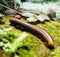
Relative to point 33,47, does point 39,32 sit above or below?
above

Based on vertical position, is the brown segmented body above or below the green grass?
above

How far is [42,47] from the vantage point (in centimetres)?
272

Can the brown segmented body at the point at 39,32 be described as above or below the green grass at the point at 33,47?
above

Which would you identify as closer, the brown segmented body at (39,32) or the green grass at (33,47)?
the green grass at (33,47)

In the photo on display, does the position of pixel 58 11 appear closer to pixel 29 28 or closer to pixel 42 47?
pixel 29 28

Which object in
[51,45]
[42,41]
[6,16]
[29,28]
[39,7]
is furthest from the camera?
[39,7]

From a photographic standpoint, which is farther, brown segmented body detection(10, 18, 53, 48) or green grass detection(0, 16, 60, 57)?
brown segmented body detection(10, 18, 53, 48)

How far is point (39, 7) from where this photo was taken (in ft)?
12.9

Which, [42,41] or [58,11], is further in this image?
[58,11]

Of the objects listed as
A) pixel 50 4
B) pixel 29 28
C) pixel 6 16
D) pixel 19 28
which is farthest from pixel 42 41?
pixel 50 4

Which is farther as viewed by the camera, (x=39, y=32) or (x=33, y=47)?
(x=39, y=32)

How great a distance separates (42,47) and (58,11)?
52.6 inches

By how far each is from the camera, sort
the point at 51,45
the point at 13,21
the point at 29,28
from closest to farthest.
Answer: the point at 51,45 < the point at 29,28 < the point at 13,21

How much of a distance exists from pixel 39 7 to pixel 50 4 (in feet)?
0.95
